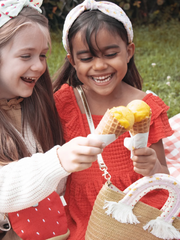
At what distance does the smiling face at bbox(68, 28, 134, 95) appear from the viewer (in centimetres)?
195

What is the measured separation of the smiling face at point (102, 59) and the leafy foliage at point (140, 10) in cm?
455

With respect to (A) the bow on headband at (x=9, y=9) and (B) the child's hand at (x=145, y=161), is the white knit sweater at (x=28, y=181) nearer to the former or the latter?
(B) the child's hand at (x=145, y=161)

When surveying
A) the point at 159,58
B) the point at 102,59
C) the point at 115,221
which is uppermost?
the point at 102,59

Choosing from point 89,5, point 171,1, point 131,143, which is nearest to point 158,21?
point 171,1

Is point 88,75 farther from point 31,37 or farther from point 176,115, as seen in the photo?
point 176,115

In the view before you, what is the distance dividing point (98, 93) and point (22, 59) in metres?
0.54

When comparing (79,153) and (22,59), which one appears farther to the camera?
(22,59)

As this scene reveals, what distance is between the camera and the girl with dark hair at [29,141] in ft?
5.08

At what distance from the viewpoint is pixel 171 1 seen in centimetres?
725

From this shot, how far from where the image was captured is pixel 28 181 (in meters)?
1.58

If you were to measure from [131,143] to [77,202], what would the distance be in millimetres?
885

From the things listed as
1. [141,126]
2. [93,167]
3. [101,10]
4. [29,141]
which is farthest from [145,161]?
[101,10]

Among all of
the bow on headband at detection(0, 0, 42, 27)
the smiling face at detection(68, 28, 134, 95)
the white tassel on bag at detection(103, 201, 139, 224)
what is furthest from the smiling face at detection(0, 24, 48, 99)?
the white tassel on bag at detection(103, 201, 139, 224)

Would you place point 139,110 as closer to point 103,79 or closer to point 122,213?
point 122,213
